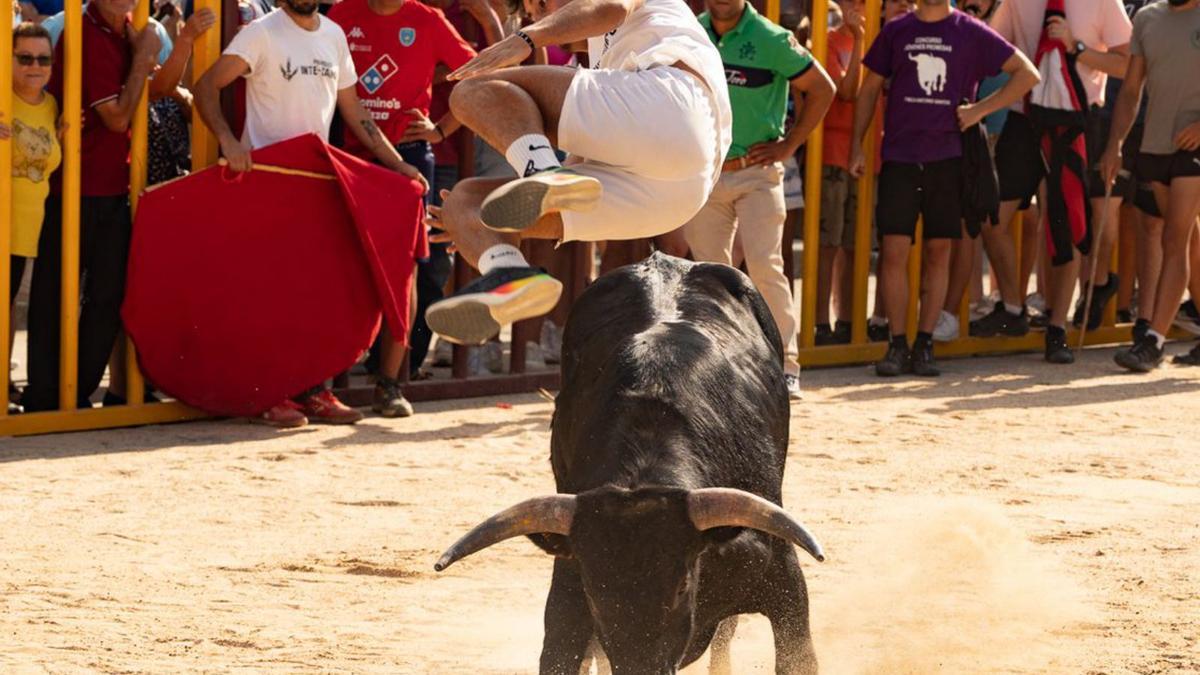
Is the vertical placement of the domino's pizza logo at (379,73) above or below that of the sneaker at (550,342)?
above

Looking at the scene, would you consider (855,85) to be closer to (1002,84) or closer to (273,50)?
(1002,84)

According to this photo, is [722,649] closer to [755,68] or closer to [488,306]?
[488,306]

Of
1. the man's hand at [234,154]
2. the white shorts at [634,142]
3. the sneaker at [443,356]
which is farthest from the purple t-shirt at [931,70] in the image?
the white shorts at [634,142]

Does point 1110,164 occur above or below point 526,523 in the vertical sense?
above

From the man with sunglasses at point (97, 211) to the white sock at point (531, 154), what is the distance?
170 inches

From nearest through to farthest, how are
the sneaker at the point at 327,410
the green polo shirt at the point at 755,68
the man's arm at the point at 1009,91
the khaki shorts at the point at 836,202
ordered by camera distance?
the sneaker at the point at 327,410
the green polo shirt at the point at 755,68
the man's arm at the point at 1009,91
the khaki shorts at the point at 836,202

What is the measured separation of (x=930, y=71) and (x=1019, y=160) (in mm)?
1171

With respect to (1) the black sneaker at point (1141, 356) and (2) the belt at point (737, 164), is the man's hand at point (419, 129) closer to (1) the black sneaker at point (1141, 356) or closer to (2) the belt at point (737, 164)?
(2) the belt at point (737, 164)

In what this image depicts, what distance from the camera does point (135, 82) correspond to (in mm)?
9742

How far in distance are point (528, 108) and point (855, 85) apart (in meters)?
6.68

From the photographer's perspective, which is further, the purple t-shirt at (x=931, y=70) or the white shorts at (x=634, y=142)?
the purple t-shirt at (x=931, y=70)

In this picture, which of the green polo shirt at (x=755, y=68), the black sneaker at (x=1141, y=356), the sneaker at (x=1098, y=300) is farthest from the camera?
the sneaker at (x=1098, y=300)

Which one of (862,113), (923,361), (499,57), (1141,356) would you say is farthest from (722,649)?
(1141,356)

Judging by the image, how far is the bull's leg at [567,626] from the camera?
5367 millimetres
